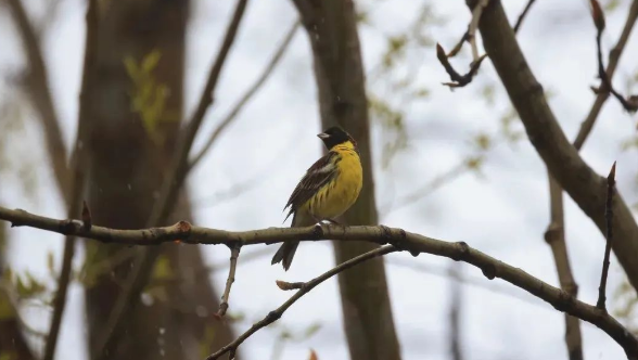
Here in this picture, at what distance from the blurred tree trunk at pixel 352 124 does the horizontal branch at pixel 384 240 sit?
1312 millimetres

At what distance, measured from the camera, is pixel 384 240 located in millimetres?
2670

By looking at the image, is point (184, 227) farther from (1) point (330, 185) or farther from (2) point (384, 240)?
(1) point (330, 185)

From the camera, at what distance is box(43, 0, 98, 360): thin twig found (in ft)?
11.1

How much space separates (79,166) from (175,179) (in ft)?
1.61

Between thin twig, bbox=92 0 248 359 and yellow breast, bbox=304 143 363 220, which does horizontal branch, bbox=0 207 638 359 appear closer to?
thin twig, bbox=92 0 248 359

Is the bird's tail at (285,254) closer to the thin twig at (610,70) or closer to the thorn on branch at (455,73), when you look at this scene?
the thorn on branch at (455,73)

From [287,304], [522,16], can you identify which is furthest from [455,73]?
[287,304]

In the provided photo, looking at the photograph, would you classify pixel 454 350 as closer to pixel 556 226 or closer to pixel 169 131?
pixel 556 226

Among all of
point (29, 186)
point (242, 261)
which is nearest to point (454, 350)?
point (242, 261)

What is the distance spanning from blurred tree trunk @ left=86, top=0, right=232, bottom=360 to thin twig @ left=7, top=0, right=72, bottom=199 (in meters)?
0.37

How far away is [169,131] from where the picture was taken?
7.23 meters

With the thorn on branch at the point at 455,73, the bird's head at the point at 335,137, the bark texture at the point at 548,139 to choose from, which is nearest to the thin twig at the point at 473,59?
the thorn on branch at the point at 455,73

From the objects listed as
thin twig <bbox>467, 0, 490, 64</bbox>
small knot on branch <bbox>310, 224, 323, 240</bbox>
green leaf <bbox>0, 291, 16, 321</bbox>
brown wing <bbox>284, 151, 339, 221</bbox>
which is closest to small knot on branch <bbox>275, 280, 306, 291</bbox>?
small knot on branch <bbox>310, 224, 323, 240</bbox>

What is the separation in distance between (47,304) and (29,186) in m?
2.81
